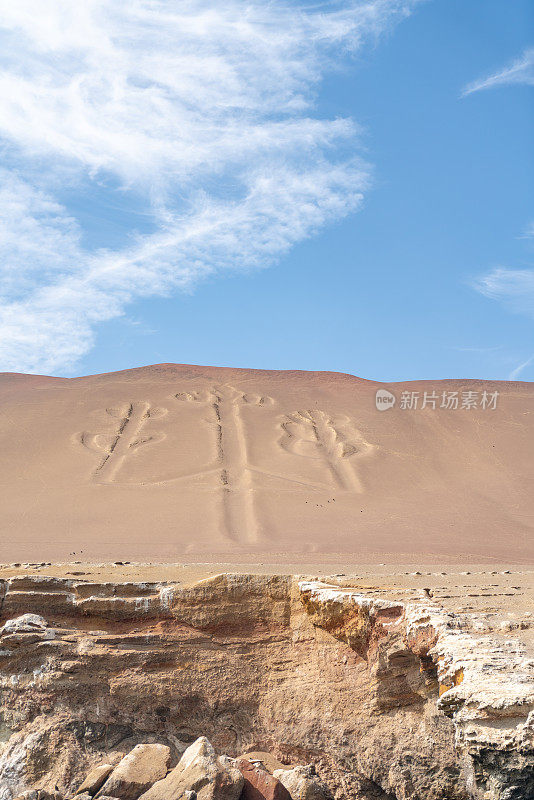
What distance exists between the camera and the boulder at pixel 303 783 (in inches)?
216

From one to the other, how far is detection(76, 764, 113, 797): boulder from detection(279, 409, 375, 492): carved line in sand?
63.1ft

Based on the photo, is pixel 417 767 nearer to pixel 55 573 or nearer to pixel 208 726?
pixel 208 726

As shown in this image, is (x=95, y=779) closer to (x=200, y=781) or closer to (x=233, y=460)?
(x=200, y=781)

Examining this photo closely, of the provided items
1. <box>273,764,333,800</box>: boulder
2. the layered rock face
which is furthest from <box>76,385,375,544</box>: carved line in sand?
<box>273,764,333,800</box>: boulder

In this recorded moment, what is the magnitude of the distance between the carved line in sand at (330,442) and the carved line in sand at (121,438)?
5820mm

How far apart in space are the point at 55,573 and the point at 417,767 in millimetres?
5346

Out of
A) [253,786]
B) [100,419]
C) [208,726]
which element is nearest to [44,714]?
[208,726]

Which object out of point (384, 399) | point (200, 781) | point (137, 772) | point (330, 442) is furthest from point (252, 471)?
point (200, 781)

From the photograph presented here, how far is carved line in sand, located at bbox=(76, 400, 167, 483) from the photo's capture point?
25344mm

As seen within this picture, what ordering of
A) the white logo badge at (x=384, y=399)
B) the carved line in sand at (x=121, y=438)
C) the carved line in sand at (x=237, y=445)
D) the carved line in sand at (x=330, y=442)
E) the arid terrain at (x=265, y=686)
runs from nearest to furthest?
the arid terrain at (x=265, y=686) → the carved line in sand at (x=237, y=445) → the carved line in sand at (x=121, y=438) → the carved line in sand at (x=330, y=442) → the white logo badge at (x=384, y=399)

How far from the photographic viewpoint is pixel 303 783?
18.2 feet

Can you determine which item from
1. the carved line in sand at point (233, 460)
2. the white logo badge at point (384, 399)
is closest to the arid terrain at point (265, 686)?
the carved line in sand at point (233, 460)

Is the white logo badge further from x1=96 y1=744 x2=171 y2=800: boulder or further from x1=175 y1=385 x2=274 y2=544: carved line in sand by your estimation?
x1=96 y1=744 x2=171 y2=800: boulder
